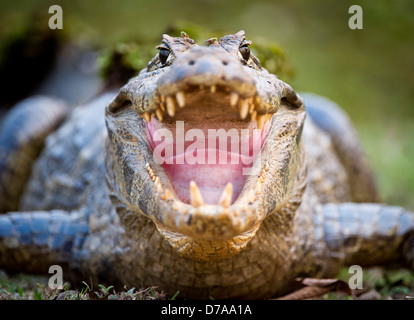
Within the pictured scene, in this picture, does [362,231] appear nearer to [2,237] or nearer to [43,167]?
[2,237]

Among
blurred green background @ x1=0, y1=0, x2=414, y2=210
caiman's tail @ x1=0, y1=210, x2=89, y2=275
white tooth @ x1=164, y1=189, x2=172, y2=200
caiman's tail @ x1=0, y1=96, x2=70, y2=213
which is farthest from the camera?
blurred green background @ x1=0, y1=0, x2=414, y2=210

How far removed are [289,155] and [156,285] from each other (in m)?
0.99

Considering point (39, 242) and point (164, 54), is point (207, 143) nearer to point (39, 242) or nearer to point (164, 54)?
point (164, 54)

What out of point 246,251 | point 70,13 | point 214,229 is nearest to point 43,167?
point 246,251

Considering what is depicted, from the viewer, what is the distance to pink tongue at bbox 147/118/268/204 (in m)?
2.15

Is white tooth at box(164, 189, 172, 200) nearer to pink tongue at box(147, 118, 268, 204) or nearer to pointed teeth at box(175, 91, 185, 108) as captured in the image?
pink tongue at box(147, 118, 268, 204)

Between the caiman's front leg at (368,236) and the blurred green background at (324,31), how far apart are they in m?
6.60

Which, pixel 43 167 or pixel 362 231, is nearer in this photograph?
pixel 362 231

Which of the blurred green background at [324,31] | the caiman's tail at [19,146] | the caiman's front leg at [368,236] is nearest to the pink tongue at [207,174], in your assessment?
the caiman's front leg at [368,236]

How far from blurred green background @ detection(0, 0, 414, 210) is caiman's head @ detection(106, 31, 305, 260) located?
763 centimetres

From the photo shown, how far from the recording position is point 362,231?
126 inches

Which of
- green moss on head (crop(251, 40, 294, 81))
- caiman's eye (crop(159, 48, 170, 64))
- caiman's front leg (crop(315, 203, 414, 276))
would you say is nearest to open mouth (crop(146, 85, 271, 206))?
caiman's eye (crop(159, 48, 170, 64))
